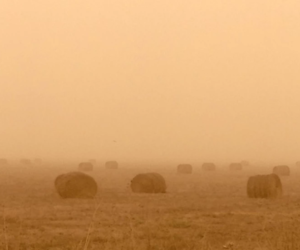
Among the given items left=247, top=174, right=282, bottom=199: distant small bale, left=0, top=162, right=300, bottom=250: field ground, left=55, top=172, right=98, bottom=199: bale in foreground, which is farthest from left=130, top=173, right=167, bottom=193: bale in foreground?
left=247, top=174, right=282, bottom=199: distant small bale

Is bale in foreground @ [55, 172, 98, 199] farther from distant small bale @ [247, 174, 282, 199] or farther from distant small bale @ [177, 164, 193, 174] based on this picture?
distant small bale @ [177, 164, 193, 174]

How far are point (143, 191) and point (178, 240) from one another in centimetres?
1339

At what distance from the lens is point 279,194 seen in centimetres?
2323

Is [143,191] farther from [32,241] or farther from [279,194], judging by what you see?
[32,241]

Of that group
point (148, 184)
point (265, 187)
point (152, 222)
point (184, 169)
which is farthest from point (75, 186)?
point (184, 169)

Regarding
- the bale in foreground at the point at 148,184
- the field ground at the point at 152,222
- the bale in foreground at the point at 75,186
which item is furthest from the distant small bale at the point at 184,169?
the bale in foreground at the point at 75,186

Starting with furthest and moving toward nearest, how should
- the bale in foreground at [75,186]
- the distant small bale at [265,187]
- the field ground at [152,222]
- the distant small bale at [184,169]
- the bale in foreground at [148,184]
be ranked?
the distant small bale at [184,169] → the bale in foreground at [148,184] → the distant small bale at [265,187] → the bale in foreground at [75,186] → the field ground at [152,222]

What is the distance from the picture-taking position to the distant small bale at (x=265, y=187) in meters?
22.7

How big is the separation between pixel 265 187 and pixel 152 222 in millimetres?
9423

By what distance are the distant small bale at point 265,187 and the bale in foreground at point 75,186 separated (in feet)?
22.2

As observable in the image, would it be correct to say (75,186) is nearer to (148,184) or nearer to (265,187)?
(148,184)

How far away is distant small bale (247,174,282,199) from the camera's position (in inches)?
894

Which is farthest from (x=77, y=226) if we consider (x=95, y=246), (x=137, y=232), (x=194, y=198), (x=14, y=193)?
(x=14, y=193)

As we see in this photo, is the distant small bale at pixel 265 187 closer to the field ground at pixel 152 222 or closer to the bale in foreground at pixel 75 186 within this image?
the field ground at pixel 152 222
